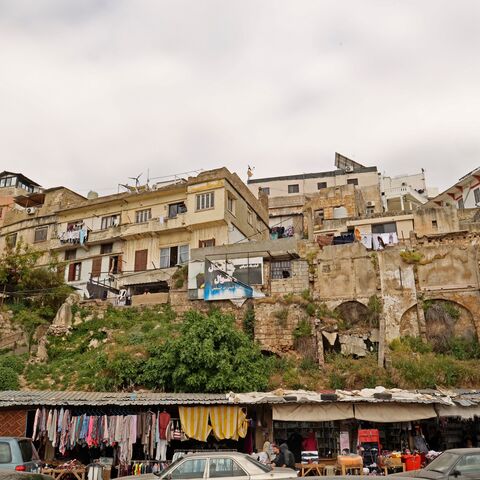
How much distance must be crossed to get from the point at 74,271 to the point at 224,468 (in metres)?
31.3

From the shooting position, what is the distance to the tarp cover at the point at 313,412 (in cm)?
1557

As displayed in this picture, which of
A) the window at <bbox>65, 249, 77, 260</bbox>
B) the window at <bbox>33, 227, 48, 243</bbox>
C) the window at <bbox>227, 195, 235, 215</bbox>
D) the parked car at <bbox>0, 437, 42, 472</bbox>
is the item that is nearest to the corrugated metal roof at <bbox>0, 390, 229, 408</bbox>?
the parked car at <bbox>0, 437, 42, 472</bbox>

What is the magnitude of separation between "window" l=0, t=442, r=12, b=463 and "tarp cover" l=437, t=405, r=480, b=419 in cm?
1267

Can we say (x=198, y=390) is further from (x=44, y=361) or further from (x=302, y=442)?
(x=44, y=361)

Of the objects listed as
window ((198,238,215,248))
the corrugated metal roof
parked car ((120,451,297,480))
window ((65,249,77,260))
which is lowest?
parked car ((120,451,297,480))

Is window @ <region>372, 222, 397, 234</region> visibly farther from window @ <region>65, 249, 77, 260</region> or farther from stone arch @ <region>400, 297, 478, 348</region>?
window @ <region>65, 249, 77, 260</region>

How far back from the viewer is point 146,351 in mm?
22953

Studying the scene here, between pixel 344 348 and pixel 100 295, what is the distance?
1747 centimetres

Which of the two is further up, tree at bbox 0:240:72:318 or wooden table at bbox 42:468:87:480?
tree at bbox 0:240:72:318

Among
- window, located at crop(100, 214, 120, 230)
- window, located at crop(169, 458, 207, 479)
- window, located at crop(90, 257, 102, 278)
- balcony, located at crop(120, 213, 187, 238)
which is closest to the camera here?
window, located at crop(169, 458, 207, 479)

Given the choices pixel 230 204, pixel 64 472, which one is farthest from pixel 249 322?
pixel 64 472

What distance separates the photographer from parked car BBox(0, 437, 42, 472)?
10852mm

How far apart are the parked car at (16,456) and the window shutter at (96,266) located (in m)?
26.0

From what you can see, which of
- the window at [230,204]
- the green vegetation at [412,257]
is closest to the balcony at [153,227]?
the window at [230,204]
